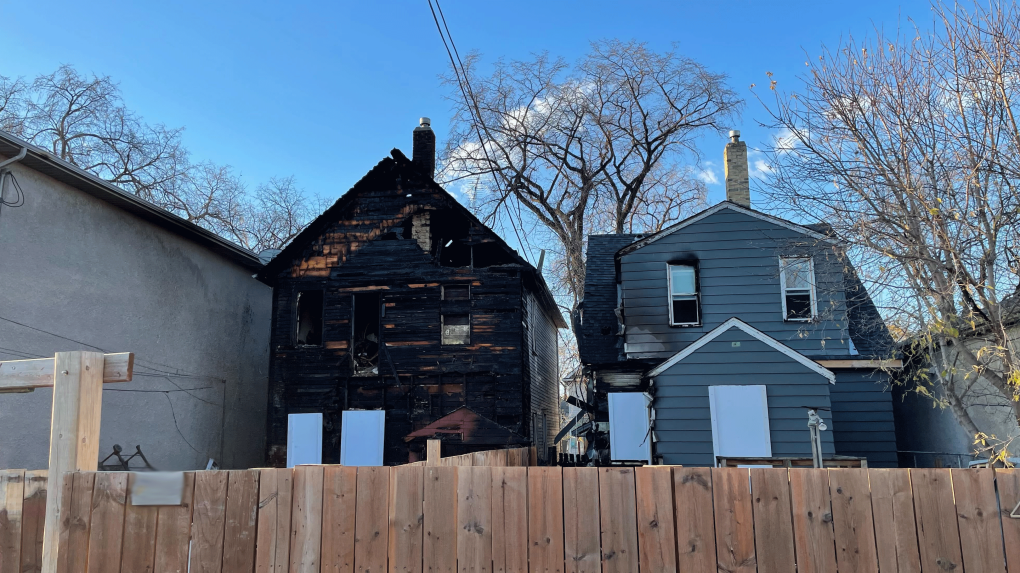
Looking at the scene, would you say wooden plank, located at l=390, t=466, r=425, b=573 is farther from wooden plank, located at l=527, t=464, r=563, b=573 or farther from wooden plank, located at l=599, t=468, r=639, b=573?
wooden plank, located at l=599, t=468, r=639, b=573

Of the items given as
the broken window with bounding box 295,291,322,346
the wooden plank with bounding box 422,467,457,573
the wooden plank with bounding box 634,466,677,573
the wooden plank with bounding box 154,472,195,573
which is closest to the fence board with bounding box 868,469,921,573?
the wooden plank with bounding box 634,466,677,573

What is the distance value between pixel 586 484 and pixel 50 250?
1346cm

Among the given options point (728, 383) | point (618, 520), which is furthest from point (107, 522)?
point (728, 383)

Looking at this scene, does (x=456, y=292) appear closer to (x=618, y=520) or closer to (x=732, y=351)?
(x=732, y=351)

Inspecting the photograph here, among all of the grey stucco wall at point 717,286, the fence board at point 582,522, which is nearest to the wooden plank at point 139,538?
the fence board at point 582,522

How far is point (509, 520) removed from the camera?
14.6 feet

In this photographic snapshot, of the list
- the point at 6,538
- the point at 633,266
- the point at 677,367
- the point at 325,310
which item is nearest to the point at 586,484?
the point at 6,538

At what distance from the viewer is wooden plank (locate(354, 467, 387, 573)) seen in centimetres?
450

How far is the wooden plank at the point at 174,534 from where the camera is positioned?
4641 millimetres

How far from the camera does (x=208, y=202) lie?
3259cm

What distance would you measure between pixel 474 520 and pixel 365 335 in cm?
1563

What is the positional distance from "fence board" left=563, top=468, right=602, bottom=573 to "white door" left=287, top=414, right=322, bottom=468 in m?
14.3

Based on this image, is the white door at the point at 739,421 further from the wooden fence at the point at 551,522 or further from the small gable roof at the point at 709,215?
the wooden fence at the point at 551,522

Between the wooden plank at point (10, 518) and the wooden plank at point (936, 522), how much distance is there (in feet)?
19.6
